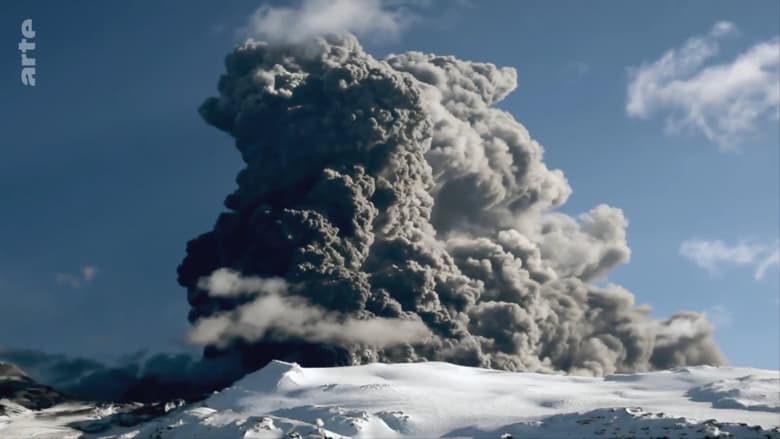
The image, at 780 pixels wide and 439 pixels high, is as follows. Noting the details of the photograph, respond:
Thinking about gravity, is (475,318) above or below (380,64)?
below

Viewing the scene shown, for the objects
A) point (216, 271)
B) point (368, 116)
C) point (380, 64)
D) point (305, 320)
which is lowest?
point (305, 320)

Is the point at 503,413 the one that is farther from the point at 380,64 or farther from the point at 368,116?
the point at 380,64

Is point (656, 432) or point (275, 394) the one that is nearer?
point (656, 432)

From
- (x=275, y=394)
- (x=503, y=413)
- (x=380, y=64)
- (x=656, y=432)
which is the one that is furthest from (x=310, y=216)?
(x=656, y=432)

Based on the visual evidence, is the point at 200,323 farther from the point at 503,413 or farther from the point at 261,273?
the point at 503,413

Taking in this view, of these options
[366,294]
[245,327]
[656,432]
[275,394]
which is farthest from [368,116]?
[656,432]

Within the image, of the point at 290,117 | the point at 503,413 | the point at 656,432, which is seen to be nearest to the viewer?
the point at 656,432

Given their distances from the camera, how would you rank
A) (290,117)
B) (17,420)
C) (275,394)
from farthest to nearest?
(290,117) < (17,420) < (275,394)
